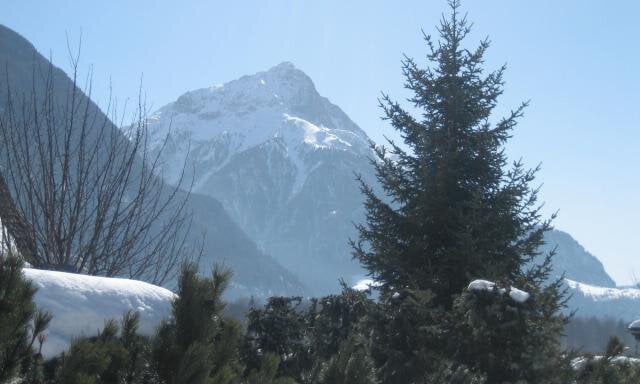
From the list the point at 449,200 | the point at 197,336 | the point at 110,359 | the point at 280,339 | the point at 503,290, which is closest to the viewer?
the point at 110,359

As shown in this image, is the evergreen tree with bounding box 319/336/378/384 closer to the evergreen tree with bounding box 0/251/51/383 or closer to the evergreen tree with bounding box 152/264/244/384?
the evergreen tree with bounding box 152/264/244/384

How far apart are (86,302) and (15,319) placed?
93 centimetres

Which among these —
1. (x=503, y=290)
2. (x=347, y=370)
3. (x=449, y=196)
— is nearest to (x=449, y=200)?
(x=449, y=196)

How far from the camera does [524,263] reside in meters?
10.2

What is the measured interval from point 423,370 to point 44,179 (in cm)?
471

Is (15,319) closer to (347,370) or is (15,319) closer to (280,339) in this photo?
(347,370)

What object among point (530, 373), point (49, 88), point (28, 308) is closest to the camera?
point (28, 308)

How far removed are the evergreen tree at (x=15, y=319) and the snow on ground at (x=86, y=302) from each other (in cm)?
44

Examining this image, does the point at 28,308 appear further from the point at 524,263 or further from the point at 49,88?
the point at 524,263

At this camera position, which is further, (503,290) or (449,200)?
(449,200)

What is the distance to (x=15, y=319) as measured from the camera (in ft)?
7.29

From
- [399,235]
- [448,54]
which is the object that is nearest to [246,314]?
[399,235]

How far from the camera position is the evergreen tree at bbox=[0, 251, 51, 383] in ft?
7.25

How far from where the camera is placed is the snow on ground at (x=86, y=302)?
2.97m
